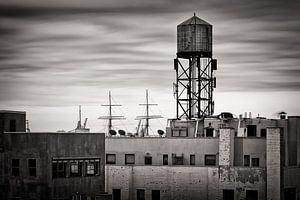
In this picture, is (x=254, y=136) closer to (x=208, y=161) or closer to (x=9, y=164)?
(x=208, y=161)

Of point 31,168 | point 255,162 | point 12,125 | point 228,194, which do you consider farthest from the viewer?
point 255,162

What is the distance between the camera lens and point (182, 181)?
7344 centimetres

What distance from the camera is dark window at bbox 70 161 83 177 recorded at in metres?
57.7

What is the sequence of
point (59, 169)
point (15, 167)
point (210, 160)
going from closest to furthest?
point (15, 167) < point (59, 169) < point (210, 160)

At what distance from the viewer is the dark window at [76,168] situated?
189ft

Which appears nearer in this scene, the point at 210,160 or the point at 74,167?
the point at 74,167

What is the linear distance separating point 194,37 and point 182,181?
18012mm

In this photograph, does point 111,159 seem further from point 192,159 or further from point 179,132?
point 192,159

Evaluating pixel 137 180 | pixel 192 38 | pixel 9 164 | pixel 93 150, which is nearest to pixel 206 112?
pixel 192 38

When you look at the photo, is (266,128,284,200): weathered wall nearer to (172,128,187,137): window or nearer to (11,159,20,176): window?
(172,128,187,137): window

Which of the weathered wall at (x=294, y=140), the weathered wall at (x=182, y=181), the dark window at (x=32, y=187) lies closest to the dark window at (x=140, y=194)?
the weathered wall at (x=182, y=181)

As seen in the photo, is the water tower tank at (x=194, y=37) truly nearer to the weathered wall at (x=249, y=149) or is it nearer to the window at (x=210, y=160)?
the window at (x=210, y=160)

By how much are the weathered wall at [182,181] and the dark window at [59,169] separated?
18.5 meters

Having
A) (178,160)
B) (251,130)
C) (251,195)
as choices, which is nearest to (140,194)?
(178,160)
